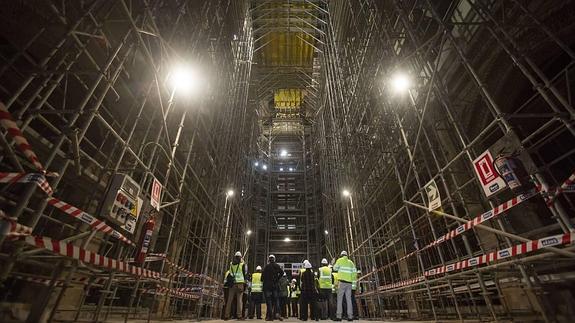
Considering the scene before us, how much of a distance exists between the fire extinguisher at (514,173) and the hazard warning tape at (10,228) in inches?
193

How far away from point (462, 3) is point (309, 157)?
1794cm

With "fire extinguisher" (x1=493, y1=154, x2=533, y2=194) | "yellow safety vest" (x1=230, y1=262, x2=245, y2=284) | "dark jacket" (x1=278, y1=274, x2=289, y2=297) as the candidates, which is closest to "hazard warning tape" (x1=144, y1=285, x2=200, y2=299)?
"yellow safety vest" (x1=230, y1=262, x2=245, y2=284)

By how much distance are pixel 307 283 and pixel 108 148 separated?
6.11 metres

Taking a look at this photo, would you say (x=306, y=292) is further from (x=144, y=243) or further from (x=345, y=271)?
(x=144, y=243)

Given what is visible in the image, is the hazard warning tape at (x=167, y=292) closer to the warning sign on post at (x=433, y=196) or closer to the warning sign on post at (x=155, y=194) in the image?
the warning sign on post at (x=155, y=194)

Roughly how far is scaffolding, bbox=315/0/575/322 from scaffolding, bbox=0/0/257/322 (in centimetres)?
494

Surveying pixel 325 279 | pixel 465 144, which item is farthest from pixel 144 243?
pixel 465 144

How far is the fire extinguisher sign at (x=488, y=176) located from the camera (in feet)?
12.1

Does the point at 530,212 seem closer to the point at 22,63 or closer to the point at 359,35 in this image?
the point at 359,35

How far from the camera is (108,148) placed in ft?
23.0

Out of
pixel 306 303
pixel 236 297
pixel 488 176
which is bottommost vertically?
pixel 306 303

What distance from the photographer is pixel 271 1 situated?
17.7 metres

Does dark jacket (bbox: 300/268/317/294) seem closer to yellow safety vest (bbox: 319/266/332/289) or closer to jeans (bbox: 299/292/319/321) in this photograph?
jeans (bbox: 299/292/319/321)

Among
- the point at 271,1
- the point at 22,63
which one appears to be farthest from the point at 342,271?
the point at 271,1
